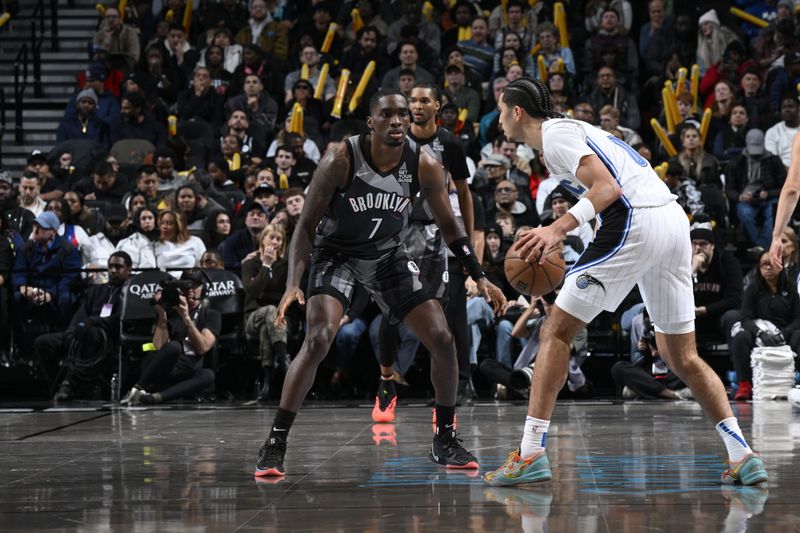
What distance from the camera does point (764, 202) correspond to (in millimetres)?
13133

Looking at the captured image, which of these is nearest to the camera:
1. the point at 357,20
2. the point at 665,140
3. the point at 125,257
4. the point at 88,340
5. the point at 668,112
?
the point at 88,340

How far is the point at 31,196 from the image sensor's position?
13594 mm

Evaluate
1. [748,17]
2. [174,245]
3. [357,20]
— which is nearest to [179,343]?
[174,245]

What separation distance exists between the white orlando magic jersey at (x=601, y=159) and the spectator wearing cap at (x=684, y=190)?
24.4 ft

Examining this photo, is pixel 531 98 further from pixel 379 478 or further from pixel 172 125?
pixel 172 125

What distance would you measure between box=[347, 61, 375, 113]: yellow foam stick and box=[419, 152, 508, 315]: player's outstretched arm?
991 centimetres

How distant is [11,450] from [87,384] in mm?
4323

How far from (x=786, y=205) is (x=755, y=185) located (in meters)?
7.51

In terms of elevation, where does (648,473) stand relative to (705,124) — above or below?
below

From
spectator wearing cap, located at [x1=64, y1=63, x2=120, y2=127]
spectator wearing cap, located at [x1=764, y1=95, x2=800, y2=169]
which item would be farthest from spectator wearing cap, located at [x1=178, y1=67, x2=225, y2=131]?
spectator wearing cap, located at [x1=764, y1=95, x2=800, y2=169]

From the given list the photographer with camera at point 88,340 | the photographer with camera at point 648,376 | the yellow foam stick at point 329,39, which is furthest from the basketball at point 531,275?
the yellow foam stick at point 329,39

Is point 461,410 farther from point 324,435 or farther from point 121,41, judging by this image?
point 121,41

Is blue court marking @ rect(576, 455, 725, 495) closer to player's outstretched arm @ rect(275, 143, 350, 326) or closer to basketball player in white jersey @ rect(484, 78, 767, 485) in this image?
basketball player in white jersey @ rect(484, 78, 767, 485)

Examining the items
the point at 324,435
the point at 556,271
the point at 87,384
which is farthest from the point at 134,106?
the point at 556,271
